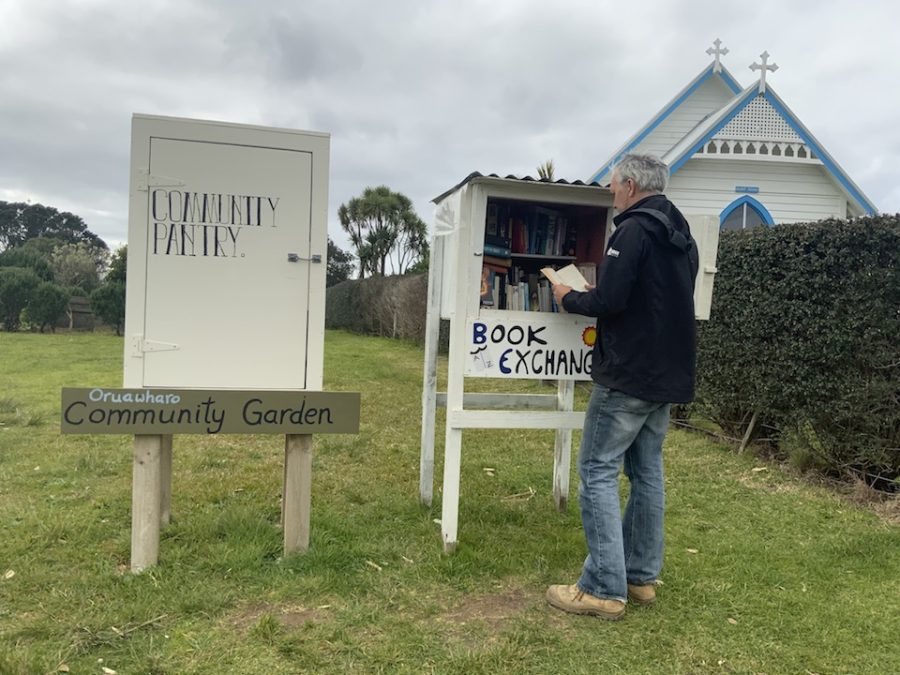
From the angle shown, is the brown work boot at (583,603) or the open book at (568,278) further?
the open book at (568,278)

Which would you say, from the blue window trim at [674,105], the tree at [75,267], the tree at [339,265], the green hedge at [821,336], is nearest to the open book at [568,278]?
the green hedge at [821,336]

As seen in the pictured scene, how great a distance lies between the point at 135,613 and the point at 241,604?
16.6 inches

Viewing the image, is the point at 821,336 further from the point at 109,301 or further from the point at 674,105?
the point at 109,301

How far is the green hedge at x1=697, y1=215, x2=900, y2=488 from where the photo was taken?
14.5ft

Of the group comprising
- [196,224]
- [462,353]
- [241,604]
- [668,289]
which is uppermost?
[196,224]

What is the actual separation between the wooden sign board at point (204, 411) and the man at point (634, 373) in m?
1.20

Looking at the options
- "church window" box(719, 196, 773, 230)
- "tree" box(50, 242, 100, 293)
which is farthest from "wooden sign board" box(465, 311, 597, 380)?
"tree" box(50, 242, 100, 293)

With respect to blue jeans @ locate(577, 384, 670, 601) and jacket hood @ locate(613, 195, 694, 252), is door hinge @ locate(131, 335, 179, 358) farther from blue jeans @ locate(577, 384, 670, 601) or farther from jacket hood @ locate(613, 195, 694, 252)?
jacket hood @ locate(613, 195, 694, 252)

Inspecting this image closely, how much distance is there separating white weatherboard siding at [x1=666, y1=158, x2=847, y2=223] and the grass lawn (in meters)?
7.57

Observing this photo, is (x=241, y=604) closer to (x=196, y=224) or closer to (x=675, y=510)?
(x=196, y=224)

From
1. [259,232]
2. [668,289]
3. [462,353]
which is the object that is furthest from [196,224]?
[668,289]

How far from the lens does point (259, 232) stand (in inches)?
125

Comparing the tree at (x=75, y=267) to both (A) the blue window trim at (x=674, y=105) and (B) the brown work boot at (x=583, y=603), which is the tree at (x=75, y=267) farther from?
(B) the brown work boot at (x=583, y=603)

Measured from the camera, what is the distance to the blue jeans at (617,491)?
Result: 2.86 metres
